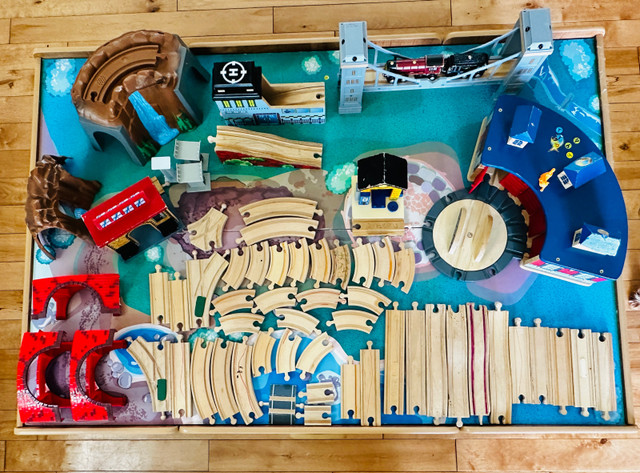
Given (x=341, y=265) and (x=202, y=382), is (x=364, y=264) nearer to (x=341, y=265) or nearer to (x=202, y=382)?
(x=341, y=265)

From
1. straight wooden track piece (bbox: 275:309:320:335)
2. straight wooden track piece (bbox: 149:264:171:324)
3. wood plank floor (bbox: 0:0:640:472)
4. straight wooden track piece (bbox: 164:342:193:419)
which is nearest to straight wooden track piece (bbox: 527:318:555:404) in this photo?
wood plank floor (bbox: 0:0:640:472)

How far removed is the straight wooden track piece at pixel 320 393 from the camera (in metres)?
2.05

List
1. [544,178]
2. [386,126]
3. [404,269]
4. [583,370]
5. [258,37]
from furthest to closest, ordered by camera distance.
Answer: [258,37] → [386,126] → [404,269] → [583,370] → [544,178]

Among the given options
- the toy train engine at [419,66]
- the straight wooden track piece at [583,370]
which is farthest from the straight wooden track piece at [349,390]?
the toy train engine at [419,66]

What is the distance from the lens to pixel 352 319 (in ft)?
6.84

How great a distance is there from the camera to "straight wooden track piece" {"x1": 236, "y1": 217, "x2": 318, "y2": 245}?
216cm

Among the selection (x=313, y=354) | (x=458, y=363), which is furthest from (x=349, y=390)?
(x=458, y=363)

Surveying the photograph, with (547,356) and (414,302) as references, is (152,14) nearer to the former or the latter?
(414,302)

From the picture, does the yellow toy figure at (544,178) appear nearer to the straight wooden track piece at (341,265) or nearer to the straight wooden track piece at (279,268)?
the straight wooden track piece at (341,265)

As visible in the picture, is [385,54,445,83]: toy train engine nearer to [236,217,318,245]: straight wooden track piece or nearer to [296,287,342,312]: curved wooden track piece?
[236,217,318,245]: straight wooden track piece

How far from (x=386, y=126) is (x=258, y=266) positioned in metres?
0.90

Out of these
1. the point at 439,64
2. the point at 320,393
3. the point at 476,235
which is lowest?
the point at 320,393

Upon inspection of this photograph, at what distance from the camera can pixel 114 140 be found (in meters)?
2.28

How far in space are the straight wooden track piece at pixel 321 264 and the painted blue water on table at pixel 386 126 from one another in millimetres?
163
